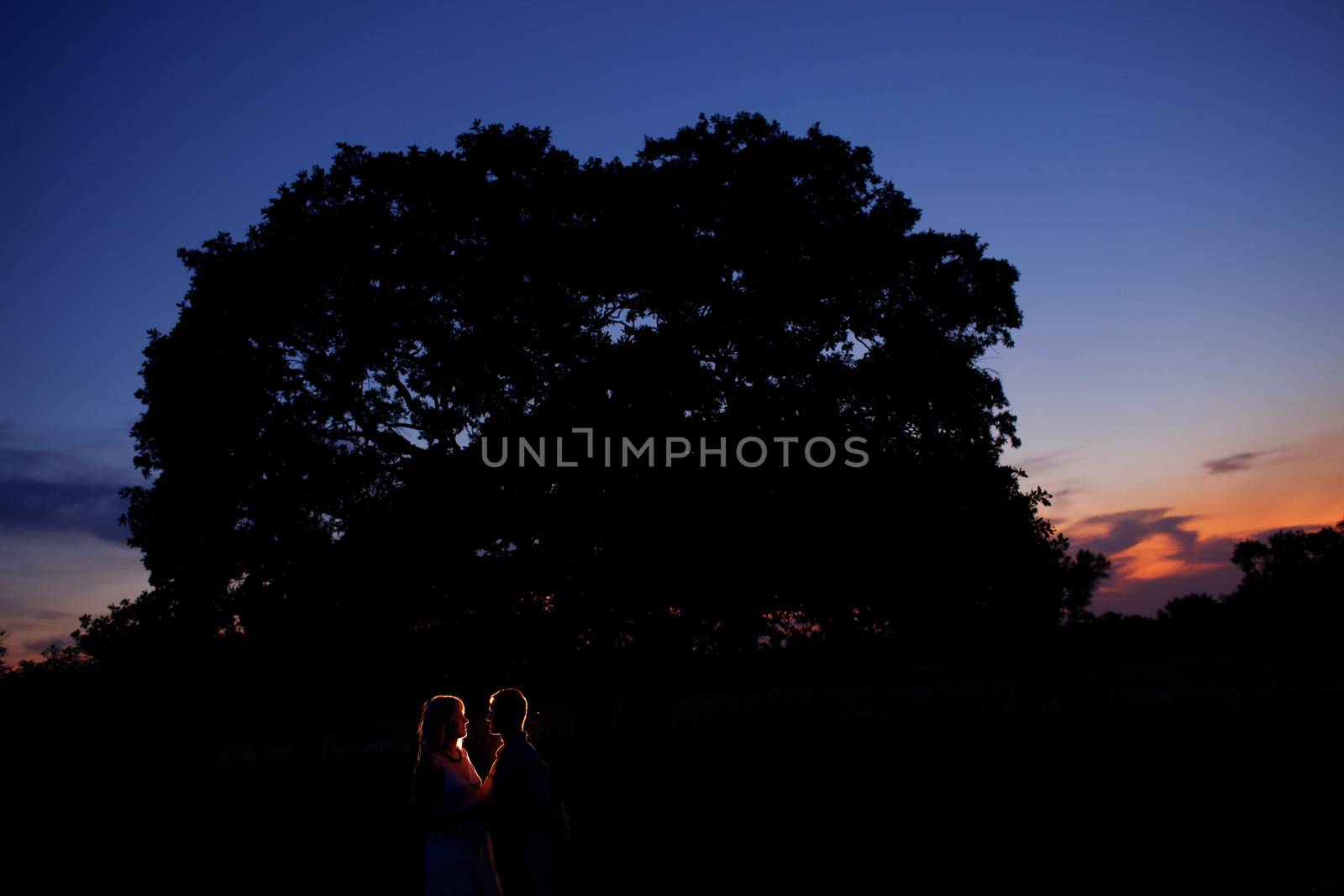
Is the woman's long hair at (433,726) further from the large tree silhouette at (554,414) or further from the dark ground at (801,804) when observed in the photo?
the large tree silhouette at (554,414)

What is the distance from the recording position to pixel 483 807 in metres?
6.77

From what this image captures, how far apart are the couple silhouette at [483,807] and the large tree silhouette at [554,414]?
10.5 meters

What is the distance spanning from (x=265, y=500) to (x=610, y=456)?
6.87 m

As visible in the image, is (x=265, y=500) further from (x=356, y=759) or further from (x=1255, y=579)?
(x=1255, y=579)

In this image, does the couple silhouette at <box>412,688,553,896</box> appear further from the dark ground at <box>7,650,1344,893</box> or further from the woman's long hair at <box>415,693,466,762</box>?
the dark ground at <box>7,650,1344,893</box>

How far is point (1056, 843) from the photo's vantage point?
36.5 ft

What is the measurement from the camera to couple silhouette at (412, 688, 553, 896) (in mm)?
6586

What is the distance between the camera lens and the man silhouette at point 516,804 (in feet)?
22.4

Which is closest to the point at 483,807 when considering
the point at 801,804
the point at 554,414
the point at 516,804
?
the point at 516,804

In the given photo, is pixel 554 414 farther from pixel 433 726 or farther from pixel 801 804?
pixel 433 726

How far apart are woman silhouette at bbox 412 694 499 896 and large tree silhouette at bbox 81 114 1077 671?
1073 cm

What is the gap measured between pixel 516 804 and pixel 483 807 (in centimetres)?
25

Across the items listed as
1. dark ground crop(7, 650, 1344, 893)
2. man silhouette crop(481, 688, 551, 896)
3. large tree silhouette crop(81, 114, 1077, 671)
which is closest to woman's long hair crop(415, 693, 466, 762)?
man silhouette crop(481, 688, 551, 896)

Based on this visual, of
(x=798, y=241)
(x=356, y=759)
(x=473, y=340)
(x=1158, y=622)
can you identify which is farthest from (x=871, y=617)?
(x=1158, y=622)
